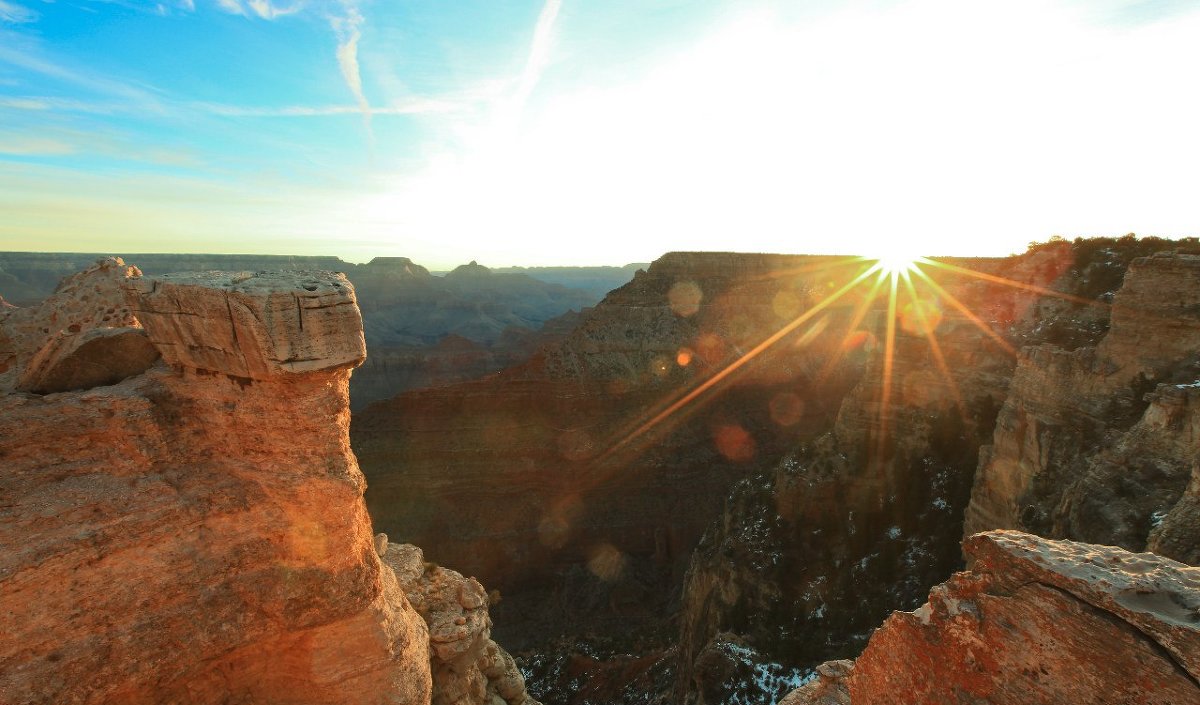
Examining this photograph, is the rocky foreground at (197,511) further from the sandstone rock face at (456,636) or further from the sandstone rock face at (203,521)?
the sandstone rock face at (456,636)

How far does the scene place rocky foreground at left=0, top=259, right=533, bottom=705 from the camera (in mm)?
5152

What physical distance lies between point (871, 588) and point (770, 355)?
29.3 metres

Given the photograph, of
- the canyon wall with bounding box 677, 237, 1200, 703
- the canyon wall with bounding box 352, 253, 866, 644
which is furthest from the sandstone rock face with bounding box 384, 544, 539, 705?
the canyon wall with bounding box 352, 253, 866, 644

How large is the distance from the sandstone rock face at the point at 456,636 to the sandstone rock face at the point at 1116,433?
31.5 ft

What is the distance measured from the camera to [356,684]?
21.4 feet

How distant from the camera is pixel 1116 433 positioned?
10117 mm

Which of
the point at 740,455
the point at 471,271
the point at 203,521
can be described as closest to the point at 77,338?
the point at 203,521

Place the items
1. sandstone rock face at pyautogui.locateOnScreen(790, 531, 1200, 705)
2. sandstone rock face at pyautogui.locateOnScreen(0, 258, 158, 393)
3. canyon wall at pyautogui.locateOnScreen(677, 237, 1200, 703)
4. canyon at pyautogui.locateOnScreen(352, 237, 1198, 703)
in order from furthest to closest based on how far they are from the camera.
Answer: canyon at pyautogui.locateOnScreen(352, 237, 1198, 703)
canyon wall at pyautogui.locateOnScreen(677, 237, 1200, 703)
sandstone rock face at pyautogui.locateOnScreen(0, 258, 158, 393)
sandstone rock face at pyautogui.locateOnScreen(790, 531, 1200, 705)

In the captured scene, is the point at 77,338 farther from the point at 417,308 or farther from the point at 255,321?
the point at 417,308

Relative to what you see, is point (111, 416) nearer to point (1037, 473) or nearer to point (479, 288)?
point (1037, 473)

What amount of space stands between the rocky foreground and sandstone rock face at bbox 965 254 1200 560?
32.9 feet

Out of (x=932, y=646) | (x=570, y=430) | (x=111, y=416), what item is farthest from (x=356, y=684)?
(x=570, y=430)

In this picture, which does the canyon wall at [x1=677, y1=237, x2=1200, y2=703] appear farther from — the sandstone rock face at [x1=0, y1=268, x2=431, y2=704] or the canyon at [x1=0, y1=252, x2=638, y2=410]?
the canyon at [x1=0, y1=252, x2=638, y2=410]

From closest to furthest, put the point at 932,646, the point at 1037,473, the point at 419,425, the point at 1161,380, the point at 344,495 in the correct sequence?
the point at 932,646 < the point at 344,495 < the point at 1161,380 < the point at 1037,473 < the point at 419,425
